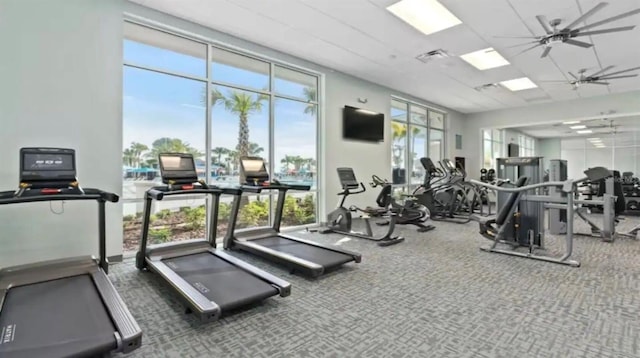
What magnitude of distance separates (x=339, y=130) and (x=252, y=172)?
3213 millimetres

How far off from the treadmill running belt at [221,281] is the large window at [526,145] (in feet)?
51.4

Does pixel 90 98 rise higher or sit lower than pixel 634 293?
higher

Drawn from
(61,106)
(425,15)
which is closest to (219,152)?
(61,106)

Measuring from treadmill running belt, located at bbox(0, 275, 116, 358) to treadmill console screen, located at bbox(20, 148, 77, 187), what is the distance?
980 millimetres

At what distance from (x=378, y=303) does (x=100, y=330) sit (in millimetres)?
2170

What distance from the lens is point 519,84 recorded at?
8109mm

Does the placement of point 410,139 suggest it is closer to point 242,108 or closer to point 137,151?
point 242,108

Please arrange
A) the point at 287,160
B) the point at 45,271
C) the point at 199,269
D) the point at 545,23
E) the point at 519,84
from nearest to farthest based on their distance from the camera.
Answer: the point at 45,271
the point at 199,269
the point at 545,23
the point at 287,160
the point at 519,84

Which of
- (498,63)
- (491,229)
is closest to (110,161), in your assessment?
(491,229)

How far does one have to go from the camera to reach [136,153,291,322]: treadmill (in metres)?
2.65

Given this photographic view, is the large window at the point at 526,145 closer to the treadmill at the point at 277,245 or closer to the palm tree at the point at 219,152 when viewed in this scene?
the treadmill at the point at 277,245

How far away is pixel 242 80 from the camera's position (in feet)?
18.7

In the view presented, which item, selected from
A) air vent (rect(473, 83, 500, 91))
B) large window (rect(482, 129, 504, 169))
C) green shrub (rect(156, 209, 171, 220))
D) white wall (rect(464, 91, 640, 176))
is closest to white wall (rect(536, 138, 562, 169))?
large window (rect(482, 129, 504, 169))

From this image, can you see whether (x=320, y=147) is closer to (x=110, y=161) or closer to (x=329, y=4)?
(x=329, y=4)
